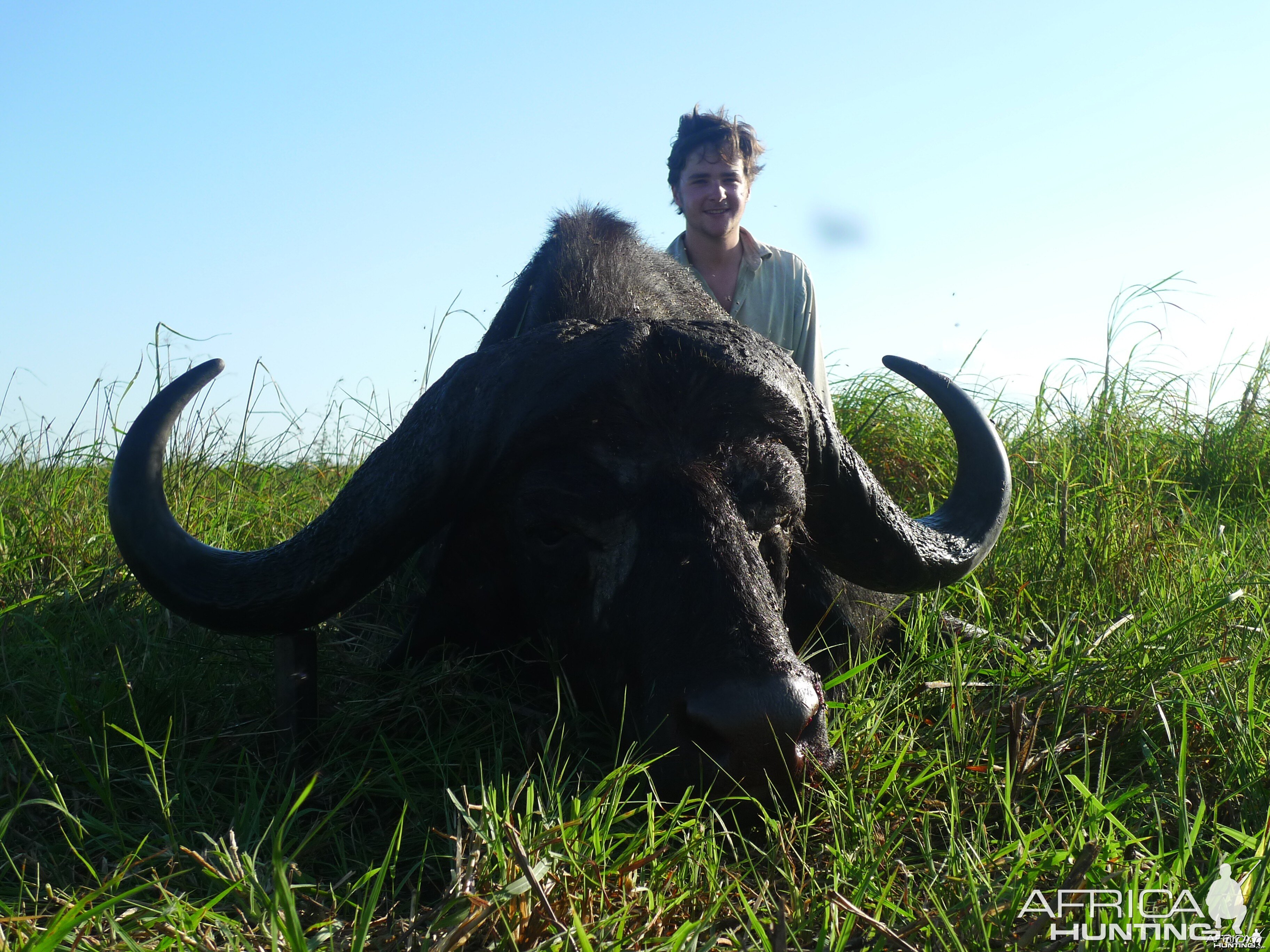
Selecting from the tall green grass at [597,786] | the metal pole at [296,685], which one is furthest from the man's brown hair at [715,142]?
the metal pole at [296,685]

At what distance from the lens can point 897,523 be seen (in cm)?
308

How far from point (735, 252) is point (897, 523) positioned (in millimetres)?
3219

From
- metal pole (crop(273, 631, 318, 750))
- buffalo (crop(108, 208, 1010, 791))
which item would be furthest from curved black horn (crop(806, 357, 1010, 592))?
metal pole (crop(273, 631, 318, 750))

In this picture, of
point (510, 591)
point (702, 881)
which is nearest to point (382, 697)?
point (510, 591)

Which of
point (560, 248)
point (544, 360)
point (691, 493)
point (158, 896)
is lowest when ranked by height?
point (158, 896)

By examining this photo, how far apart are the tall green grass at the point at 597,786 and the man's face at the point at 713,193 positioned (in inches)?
104

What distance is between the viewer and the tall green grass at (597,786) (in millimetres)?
1637

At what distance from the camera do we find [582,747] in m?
2.48

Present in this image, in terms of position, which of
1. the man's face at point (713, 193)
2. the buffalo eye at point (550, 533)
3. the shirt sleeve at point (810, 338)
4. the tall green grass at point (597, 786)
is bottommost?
the tall green grass at point (597, 786)

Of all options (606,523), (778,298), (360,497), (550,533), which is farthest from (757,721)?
(778,298)

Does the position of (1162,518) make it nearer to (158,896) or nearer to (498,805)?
(498,805)

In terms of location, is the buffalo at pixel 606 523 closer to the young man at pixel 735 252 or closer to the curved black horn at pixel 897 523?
the curved black horn at pixel 897 523

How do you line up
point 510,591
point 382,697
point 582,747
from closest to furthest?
point 582,747
point 382,697
point 510,591

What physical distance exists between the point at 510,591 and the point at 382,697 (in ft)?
1.64
